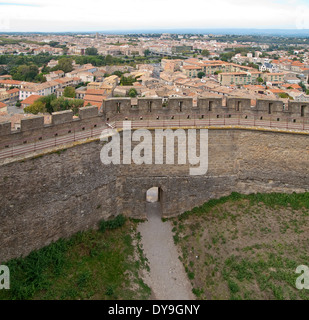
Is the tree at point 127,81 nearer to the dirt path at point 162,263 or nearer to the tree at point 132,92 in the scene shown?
the tree at point 132,92

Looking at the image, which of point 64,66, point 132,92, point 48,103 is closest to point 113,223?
point 48,103

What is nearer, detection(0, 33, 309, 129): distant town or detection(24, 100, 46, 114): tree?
detection(24, 100, 46, 114): tree

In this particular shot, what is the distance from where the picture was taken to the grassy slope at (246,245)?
8016mm

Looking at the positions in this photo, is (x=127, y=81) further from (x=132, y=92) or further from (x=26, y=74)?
(x=26, y=74)

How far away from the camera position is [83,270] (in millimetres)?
8203

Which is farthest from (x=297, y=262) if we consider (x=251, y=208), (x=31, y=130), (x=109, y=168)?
(x=31, y=130)

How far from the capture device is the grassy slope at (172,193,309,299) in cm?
802

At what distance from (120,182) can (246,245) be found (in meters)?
3.85

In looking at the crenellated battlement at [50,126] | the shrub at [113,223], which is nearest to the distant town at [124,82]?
the crenellated battlement at [50,126]

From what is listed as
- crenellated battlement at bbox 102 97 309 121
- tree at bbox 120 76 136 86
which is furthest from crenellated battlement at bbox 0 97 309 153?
tree at bbox 120 76 136 86

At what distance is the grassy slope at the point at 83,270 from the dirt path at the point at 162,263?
0.96 feet

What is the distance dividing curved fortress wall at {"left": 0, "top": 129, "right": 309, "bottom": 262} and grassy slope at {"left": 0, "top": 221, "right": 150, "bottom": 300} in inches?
13.1

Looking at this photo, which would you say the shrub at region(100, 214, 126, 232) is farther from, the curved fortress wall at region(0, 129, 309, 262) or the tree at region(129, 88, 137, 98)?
the tree at region(129, 88, 137, 98)
